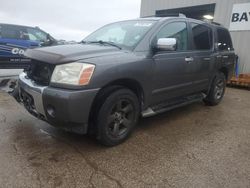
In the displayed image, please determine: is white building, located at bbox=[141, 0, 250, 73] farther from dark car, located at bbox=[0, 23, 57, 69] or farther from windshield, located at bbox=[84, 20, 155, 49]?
windshield, located at bbox=[84, 20, 155, 49]

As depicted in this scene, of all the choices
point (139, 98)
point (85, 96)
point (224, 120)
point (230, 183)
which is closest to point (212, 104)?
point (224, 120)

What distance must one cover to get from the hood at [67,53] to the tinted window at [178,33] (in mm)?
996

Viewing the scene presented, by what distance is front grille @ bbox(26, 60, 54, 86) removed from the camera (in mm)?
3030

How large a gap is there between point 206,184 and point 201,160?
52 cm

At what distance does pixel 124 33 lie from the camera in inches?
155

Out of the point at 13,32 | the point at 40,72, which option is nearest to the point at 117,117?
the point at 40,72

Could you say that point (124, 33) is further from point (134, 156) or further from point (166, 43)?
point (134, 156)

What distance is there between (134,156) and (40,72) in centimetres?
162

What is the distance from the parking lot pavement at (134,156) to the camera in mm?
2521

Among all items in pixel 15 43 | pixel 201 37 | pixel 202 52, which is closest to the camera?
pixel 202 52

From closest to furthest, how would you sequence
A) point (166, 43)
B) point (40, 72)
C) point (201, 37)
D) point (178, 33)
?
point (40, 72) < point (166, 43) < point (178, 33) < point (201, 37)

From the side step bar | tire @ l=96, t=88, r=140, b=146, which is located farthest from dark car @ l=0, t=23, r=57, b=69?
tire @ l=96, t=88, r=140, b=146

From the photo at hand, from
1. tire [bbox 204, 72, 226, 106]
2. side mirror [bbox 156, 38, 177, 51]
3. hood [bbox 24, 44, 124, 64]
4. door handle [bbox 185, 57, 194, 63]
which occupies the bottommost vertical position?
tire [bbox 204, 72, 226, 106]

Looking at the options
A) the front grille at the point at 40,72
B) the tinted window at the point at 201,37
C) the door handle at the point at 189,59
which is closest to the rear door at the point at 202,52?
the tinted window at the point at 201,37
